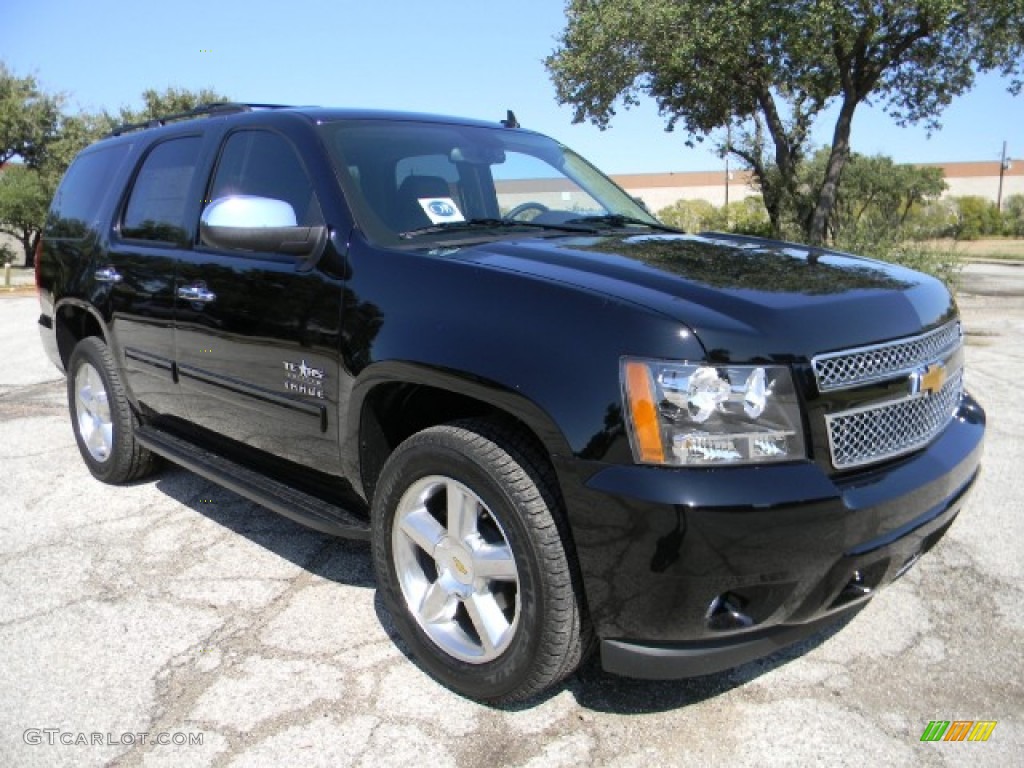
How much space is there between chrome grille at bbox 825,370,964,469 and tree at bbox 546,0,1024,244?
13.7m

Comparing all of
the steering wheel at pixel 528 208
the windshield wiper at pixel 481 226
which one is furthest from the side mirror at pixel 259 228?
the steering wheel at pixel 528 208

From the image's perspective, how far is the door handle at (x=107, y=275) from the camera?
13.9 ft

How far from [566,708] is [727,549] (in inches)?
35.1

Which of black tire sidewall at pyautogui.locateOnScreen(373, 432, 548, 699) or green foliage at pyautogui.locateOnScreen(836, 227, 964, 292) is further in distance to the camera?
green foliage at pyautogui.locateOnScreen(836, 227, 964, 292)

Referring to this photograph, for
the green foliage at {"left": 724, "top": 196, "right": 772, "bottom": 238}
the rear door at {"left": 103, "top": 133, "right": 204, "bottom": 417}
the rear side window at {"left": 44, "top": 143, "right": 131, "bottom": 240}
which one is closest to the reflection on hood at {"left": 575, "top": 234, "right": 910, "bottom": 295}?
the rear door at {"left": 103, "top": 133, "right": 204, "bottom": 417}

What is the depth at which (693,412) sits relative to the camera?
2119 mm

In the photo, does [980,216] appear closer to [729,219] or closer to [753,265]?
[729,219]

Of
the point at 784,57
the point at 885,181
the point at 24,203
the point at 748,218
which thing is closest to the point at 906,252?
the point at 784,57

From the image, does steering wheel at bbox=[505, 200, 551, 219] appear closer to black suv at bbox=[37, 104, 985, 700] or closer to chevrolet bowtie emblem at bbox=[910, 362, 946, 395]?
black suv at bbox=[37, 104, 985, 700]

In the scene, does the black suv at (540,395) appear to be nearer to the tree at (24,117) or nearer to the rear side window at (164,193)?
the rear side window at (164,193)

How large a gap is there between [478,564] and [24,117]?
141 ft

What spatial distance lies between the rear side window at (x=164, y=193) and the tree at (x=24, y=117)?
39.7 meters

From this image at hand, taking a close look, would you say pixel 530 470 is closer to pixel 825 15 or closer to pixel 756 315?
pixel 756 315

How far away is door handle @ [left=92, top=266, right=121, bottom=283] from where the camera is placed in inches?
167
